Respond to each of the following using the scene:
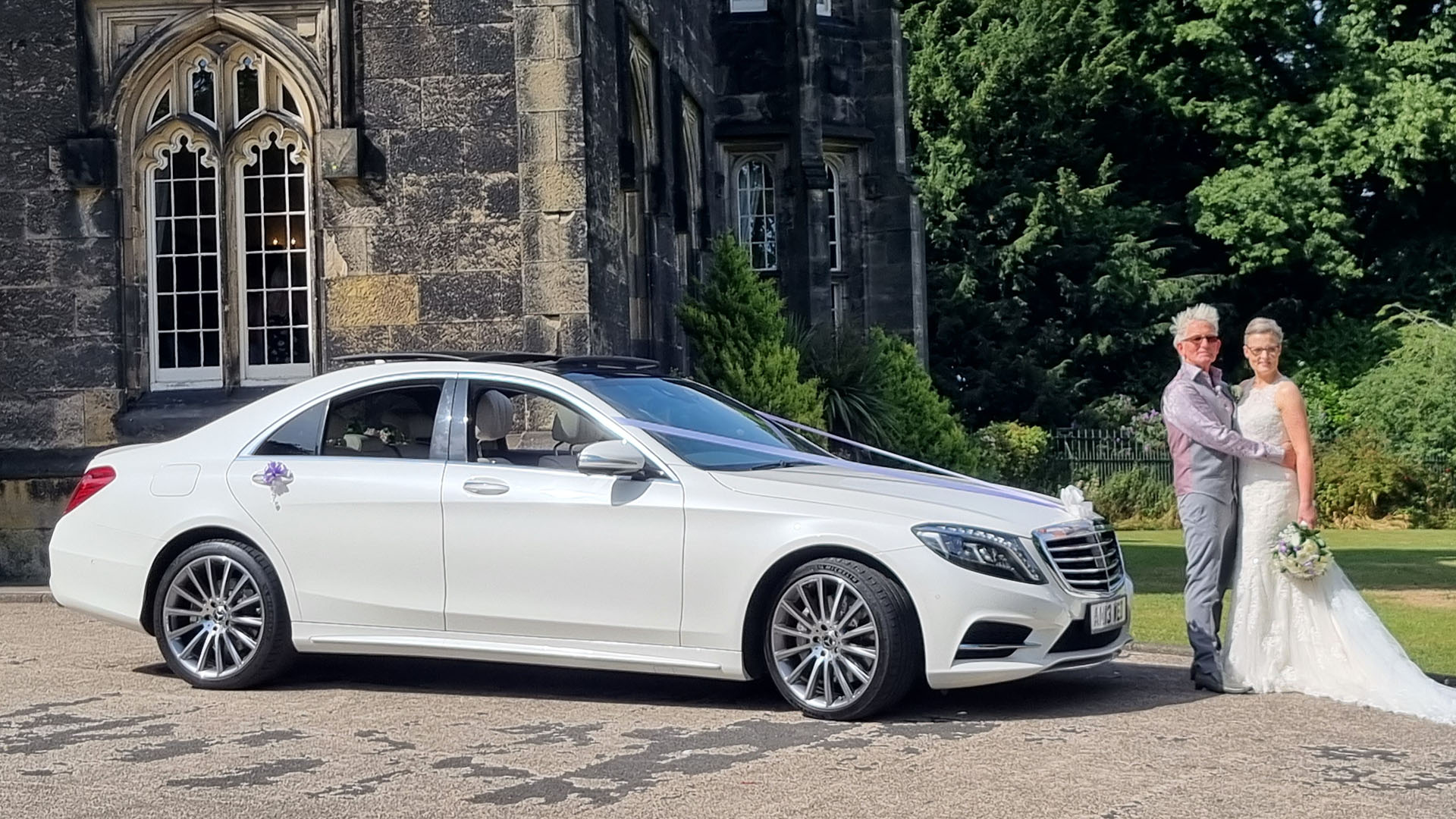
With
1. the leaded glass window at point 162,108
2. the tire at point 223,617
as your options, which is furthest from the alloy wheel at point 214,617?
the leaded glass window at point 162,108

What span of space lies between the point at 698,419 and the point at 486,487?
1133 mm

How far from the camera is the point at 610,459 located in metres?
8.09

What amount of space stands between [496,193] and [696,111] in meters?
8.04

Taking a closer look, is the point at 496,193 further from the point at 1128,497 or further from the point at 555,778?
the point at 1128,497

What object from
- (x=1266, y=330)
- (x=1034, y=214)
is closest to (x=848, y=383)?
(x=1266, y=330)

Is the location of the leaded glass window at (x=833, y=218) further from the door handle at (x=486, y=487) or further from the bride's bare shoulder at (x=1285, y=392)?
the door handle at (x=486, y=487)

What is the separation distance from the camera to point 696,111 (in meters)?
22.3

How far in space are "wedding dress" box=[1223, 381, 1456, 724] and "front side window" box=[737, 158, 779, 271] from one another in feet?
55.8

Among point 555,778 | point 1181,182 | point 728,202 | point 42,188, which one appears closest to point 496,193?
point 42,188

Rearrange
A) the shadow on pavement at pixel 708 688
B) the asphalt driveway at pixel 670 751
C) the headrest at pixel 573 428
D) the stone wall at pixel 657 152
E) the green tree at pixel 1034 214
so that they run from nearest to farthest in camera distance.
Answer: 1. the asphalt driveway at pixel 670 751
2. the shadow on pavement at pixel 708 688
3. the headrest at pixel 573 428
4. the stone wall at pixel 657 152
5. the green tree at pixel 1034 214

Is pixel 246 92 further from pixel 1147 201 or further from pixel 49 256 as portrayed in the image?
pixel 1147 201

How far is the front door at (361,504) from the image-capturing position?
8.54 metres

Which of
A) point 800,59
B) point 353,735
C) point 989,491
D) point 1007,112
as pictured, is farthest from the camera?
point 1007,112

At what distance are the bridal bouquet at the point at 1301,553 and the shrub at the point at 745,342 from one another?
9231 mm
